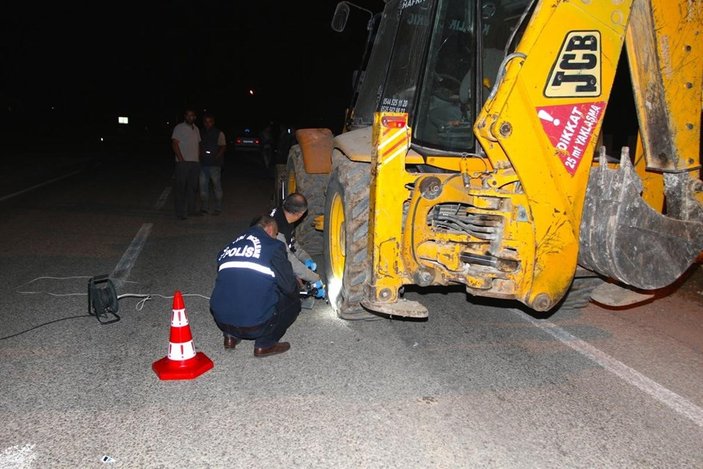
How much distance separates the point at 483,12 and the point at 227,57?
88579 millimetres

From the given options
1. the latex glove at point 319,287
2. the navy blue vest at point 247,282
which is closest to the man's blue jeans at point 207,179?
the latex glove at point 319,287

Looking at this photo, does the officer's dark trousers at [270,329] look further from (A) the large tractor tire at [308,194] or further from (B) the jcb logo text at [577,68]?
(A) the large tractor tire at [308,194]

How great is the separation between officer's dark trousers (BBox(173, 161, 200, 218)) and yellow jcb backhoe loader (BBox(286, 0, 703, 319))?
6306 mm

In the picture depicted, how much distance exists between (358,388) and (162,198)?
10.8m

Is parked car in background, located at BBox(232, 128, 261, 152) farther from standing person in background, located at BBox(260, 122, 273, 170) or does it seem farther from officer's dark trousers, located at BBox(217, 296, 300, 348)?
officer's dark trousers, located at BBox(217, 296, 300, 348)

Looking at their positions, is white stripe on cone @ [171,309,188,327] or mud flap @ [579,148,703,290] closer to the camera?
mud flap @ [579,148,703,290]

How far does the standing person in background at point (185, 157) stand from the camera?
10.5 metres

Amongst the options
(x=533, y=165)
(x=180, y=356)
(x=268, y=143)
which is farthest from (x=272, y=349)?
(x=268, y=143)

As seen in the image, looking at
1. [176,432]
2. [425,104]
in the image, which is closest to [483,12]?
[425,104]

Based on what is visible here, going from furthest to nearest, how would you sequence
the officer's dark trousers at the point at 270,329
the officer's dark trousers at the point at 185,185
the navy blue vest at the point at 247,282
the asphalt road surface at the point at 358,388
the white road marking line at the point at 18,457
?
the officer's dark trousers at the point at 185,185 < the officer's dark trousers at the point at 270,329 < the navy blue vest at the point at 247,282 < the asphalt road surface at the point at 358,388 < the white road marking line at the point at 18,457

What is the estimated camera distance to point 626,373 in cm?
462

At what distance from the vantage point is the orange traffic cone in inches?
174

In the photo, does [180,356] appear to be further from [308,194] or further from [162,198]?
[162,198]

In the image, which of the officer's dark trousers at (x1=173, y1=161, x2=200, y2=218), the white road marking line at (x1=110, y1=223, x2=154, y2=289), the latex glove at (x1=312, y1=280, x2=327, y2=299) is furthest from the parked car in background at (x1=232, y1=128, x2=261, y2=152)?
the latex glove at (x1=312, y1=280, x2=327, y2=299)
